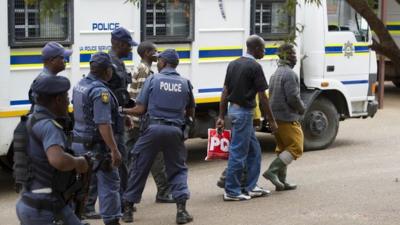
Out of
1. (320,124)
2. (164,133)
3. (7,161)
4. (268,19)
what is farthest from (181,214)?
(320,124)

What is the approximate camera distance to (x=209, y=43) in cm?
1118

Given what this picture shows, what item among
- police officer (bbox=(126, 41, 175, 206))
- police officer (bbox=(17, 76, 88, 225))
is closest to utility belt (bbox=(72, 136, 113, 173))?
police officer (bbox=(126, 41, 175, 206))

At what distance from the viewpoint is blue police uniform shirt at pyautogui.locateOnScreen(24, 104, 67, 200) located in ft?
16.5

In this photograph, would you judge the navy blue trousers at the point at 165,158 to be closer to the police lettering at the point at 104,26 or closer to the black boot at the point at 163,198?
the black boot at the point at 163,198

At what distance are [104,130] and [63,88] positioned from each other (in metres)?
1.88

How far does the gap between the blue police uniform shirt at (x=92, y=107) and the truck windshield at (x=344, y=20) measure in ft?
20.3

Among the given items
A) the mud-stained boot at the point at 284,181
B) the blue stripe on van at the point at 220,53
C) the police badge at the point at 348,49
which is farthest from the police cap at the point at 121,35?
the police badge at the point at 348,49

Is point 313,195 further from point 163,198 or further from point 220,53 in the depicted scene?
point 220,53

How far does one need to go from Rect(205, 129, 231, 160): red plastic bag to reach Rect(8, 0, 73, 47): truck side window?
2.00 metres

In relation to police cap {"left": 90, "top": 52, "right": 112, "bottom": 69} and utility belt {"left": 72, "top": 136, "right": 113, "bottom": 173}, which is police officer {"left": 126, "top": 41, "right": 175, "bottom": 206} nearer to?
utility belt {"left": 72, "top": 136, "right": 113, "bottom": 173}

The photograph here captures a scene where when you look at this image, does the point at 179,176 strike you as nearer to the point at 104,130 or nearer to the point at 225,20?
the point at 104,130

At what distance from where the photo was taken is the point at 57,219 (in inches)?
207

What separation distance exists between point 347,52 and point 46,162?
8.37 metres

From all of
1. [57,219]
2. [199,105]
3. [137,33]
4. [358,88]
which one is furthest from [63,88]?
[358,88]
